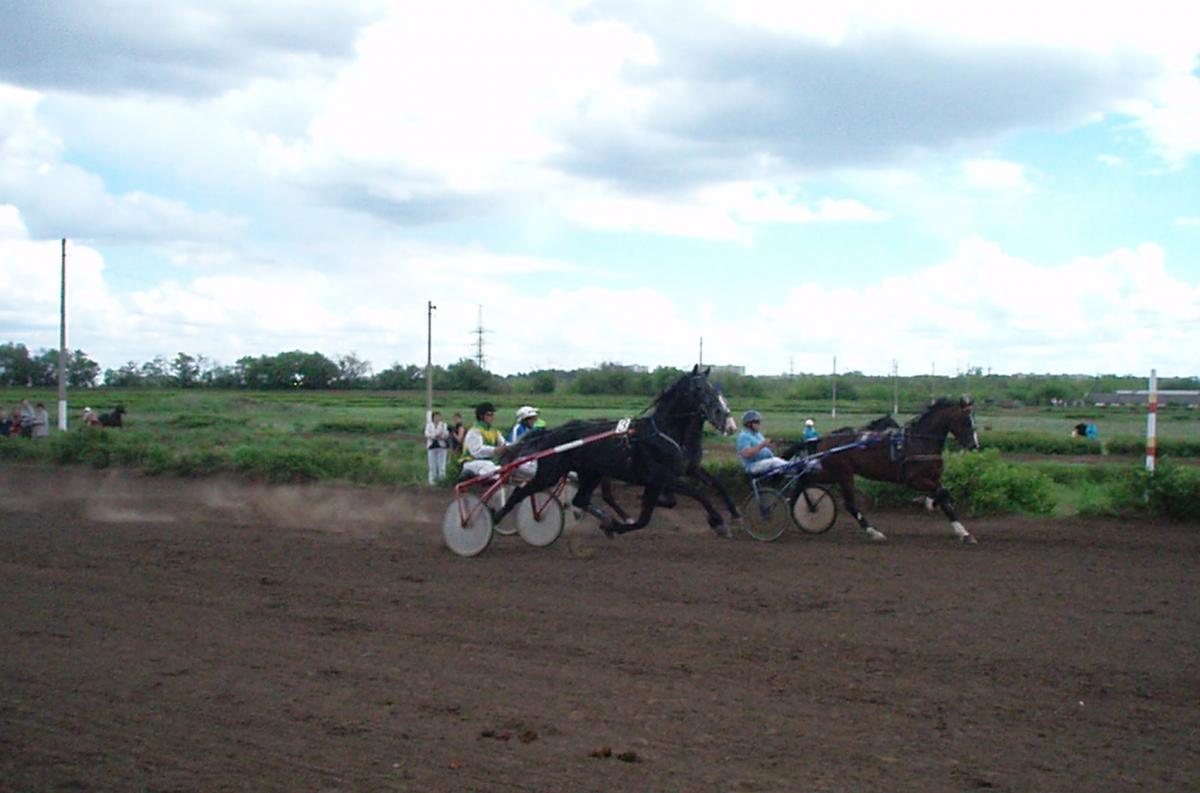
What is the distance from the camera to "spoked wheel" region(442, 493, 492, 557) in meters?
11.4

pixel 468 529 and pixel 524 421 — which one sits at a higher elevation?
pixel 524 421

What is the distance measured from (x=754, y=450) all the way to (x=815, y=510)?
40.0 inches

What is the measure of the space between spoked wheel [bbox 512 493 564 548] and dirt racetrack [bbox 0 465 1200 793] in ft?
0.75

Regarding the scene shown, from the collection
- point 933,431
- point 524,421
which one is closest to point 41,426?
point 524,421

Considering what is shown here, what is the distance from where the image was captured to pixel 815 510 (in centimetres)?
1277

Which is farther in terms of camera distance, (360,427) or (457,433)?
(360,427)

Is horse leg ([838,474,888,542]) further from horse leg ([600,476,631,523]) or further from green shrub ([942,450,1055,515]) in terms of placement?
horse leg ([600,476,631,523])

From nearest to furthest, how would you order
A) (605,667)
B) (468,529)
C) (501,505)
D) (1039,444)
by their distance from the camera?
(605,667) → (468,529) → (501,505) → (1039,444)

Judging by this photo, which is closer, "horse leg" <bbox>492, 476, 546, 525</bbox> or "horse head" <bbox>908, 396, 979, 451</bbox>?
"horse leg" <bbox>492, 476, 546, 525</bbox>

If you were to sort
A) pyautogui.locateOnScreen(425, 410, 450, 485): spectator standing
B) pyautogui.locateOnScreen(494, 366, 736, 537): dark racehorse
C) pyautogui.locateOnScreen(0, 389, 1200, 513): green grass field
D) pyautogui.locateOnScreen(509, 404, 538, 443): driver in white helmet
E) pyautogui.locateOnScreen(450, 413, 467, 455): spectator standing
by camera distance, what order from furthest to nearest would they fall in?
pyautogui.locateOnScreen(0, 389, 1200, 513): green grass field
pyautogui.locateOnScreen(425, 410, 450, 485): spectator standing
pyautogui.locateOnScreen(450, 413, 467, 455): spectator standing
pyautogui.locateOnScreen(509, 404, 538, 443): driver in white helmet
pyautogui.locateOnScreen(494, 366, 736, 537): dark racehorse

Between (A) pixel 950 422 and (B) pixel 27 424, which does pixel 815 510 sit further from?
(B) pixel 27 424

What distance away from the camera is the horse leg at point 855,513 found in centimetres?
1209

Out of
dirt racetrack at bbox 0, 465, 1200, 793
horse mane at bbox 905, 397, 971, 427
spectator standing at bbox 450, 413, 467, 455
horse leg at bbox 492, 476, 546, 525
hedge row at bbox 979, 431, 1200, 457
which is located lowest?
dirt racetrack at bbox 0, 465, 1200, 793

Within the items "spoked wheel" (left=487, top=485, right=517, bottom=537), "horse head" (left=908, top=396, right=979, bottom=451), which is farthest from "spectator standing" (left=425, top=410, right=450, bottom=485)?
"horse head" (left=908, top=396, right=979, bottom=451)
